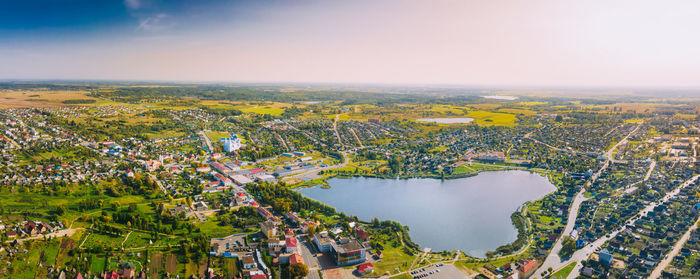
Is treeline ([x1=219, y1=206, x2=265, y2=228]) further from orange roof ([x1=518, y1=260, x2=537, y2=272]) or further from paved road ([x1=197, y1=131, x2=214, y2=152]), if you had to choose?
paved road ([x1=197, y1=131, x2=214, y2=152])

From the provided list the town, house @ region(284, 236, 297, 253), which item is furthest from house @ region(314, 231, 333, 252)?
house @ region(284, 236, 297, 253)

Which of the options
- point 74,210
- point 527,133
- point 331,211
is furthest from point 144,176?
point 527,133

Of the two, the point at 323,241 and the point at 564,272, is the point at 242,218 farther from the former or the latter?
the point at 564,272

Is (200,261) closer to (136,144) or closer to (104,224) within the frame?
(104,224)

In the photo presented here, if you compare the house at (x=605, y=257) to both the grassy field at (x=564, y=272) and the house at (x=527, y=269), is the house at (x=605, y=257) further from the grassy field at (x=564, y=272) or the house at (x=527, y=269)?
the house at (x=527, y=269)

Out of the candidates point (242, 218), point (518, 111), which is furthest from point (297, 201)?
point (518, 111)

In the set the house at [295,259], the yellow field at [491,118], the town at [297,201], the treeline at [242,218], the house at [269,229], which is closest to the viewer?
the house at [295,259]

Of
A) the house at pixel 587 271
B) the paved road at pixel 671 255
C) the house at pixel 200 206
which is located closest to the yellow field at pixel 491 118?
the paved road at pixel 671 255

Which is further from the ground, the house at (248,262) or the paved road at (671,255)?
the paved road at (671,255)
